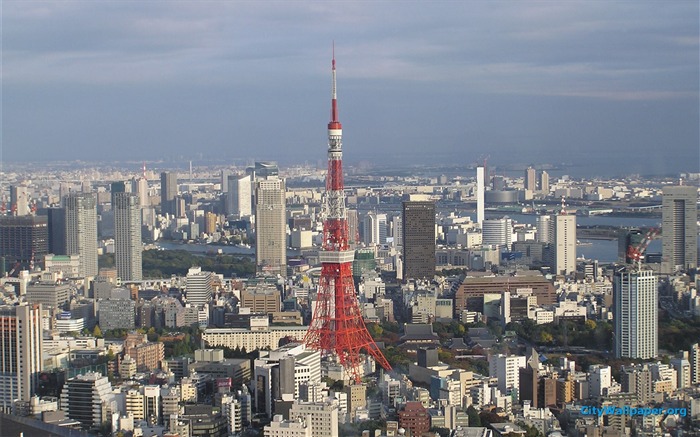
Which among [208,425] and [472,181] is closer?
[208,425]

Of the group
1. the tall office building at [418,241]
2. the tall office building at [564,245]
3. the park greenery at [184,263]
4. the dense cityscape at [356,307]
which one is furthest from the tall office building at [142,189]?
the tall office building at [564,245]

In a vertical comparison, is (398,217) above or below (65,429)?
above

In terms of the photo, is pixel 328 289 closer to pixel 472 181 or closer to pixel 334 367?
pixel 334 367

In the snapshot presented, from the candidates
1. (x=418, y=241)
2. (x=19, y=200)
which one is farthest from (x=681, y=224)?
(x=19, y=200)

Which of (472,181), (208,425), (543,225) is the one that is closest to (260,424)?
(208,425)

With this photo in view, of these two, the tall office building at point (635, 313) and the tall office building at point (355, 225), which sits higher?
the tall office building at point (355, 225)

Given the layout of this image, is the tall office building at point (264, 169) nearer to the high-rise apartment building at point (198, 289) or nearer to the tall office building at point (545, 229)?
the tall office building at point (545, 229)

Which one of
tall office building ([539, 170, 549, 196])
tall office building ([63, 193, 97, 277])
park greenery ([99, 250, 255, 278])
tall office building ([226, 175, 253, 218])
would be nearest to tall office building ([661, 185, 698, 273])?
tall office building ([539, 170, 549, 196])

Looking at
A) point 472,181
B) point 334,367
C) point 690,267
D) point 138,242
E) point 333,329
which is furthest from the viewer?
point 472,181

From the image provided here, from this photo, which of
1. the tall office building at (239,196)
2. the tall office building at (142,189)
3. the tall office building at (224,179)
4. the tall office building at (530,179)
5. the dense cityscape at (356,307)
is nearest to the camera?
the dense cityscape at (356,307)
